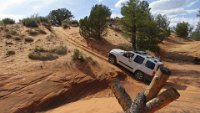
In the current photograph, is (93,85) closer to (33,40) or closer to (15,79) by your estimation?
(15,79)

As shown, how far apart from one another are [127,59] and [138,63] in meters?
0.93

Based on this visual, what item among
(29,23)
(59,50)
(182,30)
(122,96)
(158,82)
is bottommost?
(182,30)

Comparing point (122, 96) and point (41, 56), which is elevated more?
point (122, 96)

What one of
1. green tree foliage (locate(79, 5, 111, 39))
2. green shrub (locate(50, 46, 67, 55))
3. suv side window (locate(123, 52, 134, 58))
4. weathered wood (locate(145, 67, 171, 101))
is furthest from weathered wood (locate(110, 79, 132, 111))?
green tree foliage (locate(79, 5, 111, 39))

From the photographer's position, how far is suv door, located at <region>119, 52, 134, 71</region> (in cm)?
2155

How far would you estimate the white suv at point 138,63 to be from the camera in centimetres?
2039

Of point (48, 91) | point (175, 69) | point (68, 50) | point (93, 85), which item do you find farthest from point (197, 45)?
point (48, 91)

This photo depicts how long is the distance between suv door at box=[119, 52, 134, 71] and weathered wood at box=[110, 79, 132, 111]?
15.5 m

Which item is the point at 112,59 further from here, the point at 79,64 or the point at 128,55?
the point at 79,64

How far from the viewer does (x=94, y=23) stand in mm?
29625

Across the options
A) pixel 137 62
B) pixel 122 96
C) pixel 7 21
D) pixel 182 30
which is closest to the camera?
pixel 122 96

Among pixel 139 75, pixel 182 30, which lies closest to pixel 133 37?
pixel 139 75

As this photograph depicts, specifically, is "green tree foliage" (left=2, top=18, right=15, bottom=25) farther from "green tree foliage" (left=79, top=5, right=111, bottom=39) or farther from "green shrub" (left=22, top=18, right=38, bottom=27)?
"green tree foliage" (left=79, top=5, right=111, bottom=39)

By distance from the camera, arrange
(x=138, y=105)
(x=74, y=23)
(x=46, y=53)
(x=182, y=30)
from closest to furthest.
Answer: (x=138, y=105)
(x=46, y=53)
(x=74, y=23)
(x=182, y=30)
